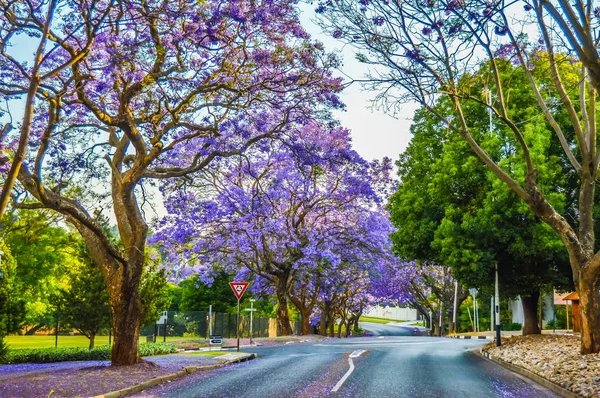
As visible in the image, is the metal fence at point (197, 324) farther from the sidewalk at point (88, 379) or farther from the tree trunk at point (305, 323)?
the sidewalk at point (88, 379)

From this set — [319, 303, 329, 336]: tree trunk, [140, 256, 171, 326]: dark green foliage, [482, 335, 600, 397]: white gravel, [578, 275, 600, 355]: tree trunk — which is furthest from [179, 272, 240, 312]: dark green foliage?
[578, 275, 600, 355]: tree trunk

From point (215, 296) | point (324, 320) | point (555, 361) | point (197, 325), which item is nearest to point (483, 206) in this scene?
point (555, 361)

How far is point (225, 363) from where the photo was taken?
60.6 ft

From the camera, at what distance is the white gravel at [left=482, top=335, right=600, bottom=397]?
11.6m

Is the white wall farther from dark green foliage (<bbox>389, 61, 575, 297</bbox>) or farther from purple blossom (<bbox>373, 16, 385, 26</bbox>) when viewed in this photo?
purple blossom (<bbox>373, 16, 385, 26</bbox>)

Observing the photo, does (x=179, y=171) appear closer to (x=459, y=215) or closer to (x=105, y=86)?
(x=105, y=86)

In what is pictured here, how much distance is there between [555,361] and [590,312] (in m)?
1.49

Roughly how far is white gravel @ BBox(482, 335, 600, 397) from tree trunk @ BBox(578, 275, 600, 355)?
0.37m

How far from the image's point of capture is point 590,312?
50.6ft

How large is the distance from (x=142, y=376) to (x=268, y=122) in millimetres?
8688

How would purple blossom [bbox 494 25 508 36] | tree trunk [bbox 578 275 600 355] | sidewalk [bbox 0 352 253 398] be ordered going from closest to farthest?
sidewalk [bbox 0 352 253 398] → purple blossom [bbox 494 25 508 36] → tree trunk [bbox 578 275 600 355]

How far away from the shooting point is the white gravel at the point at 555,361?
11.6m

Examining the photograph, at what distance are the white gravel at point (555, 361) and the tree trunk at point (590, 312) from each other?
365 mm

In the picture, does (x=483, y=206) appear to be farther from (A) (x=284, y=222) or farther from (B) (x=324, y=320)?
(B) (x=324, y=320)
